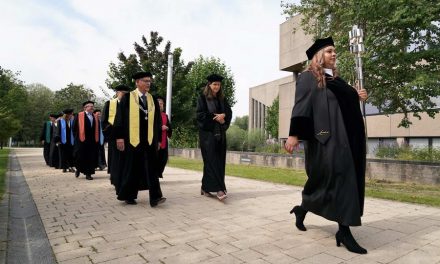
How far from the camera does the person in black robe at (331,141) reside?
12.2 feet

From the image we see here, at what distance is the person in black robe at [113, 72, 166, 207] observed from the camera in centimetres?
617

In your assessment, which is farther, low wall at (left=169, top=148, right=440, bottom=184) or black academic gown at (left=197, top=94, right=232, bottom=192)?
low wall at (left=169, top=148, right=440, bottom=184)

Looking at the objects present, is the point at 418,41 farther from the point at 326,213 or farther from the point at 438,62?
the point at 326,213

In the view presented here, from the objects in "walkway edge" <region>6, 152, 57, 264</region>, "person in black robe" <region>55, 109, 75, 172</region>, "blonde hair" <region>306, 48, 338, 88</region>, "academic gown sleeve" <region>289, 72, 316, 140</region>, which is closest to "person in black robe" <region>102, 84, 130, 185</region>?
"walkway edge" <region>6, 152, 57, 264</region>

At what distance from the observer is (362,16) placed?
11453 millimetres

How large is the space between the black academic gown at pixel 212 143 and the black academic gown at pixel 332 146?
2717 millimetres

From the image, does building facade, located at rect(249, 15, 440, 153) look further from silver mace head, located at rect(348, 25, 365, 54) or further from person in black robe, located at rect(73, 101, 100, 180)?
silver mace head, located at rect(348, 25, 365, 54)

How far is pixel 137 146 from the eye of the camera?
6.24 m

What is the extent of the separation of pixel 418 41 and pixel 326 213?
1048 cm

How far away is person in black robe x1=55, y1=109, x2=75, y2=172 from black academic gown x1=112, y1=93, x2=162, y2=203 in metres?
7.63

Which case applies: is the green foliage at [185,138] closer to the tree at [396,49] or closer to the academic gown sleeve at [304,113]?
the tree at [396,49]

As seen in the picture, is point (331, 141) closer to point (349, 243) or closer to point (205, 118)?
point (349, 243)

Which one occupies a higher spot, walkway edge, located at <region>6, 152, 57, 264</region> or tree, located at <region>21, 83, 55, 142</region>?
tree, located at <region>21, 83, 55, 142</region>

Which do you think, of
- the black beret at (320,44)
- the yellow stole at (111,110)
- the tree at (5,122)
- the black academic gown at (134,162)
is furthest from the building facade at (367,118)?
the tree at (5,122)
